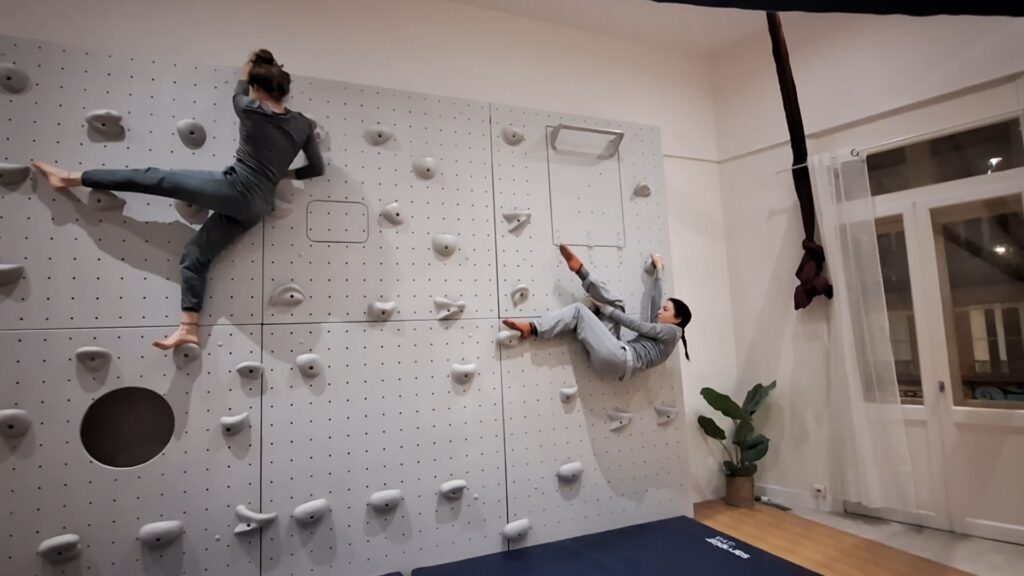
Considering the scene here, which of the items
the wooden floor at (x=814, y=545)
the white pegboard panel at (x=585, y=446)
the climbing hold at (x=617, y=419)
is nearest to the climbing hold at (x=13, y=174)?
the white pegboard panel at (x=585, y=446)

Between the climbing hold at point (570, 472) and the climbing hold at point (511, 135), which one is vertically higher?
the climbing hold at point (511, 135)

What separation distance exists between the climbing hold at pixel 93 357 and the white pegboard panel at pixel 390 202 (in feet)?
1.81

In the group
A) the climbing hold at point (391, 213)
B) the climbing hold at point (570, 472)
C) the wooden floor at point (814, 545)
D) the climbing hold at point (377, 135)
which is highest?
the climbing hold at point (377, 135)

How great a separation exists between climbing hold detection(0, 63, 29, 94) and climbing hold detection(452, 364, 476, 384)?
1982 millimetres

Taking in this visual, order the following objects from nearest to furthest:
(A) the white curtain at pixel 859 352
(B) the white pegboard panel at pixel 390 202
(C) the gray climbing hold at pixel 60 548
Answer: (C) the gray climbing hold at pixel 60 548 → (B) the white pegboard panel at pixel 390 202 → (A) the white curtain at pixel 859 352

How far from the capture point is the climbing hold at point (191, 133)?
195 cm

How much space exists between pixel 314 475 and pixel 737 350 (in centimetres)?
307

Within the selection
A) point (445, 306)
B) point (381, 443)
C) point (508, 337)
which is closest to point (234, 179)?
point (445, 306)

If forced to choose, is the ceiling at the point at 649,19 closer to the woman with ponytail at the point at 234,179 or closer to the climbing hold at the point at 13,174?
the woman with ponytail at the point at 234,179

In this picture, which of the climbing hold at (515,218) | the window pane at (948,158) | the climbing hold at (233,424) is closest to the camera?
the climbing hold at (233,424)

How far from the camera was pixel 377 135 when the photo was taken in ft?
7.36

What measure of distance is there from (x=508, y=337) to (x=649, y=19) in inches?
102

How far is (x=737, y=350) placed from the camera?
3.67m

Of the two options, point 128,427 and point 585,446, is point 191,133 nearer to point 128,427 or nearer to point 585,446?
point 128,427
